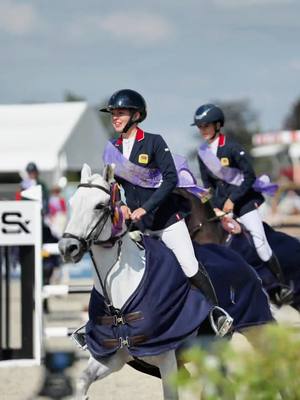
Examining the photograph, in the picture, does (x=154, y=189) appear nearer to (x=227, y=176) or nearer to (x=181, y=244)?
(x=181, y=244)

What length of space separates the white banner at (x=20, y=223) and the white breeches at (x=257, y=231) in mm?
2075

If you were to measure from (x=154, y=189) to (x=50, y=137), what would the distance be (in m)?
27.2

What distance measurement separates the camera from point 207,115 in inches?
339

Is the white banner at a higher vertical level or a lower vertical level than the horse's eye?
lower

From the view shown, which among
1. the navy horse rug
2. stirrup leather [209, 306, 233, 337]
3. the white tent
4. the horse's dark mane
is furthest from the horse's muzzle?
the white tent

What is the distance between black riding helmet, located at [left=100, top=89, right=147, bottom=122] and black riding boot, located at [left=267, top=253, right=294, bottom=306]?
11.9ft

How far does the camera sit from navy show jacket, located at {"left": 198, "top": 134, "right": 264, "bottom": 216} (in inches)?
352

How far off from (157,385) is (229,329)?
2266 millimetres

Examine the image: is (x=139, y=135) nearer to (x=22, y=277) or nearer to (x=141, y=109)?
(x=141, y=109)

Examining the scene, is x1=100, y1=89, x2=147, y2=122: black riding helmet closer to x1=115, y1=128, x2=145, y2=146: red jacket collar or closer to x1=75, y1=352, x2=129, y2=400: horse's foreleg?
x1=115, y1=128, x2=145, y2=146: red jacket collar

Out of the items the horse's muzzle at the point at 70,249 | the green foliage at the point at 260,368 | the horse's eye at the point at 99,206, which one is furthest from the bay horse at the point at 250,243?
the green foliage at the point at 260,368

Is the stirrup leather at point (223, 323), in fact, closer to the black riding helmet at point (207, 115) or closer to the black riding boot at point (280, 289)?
the black riding helmet at point (207, 115)

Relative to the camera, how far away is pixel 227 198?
919 cm

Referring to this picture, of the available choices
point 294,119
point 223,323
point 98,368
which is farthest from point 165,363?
point 294,119
